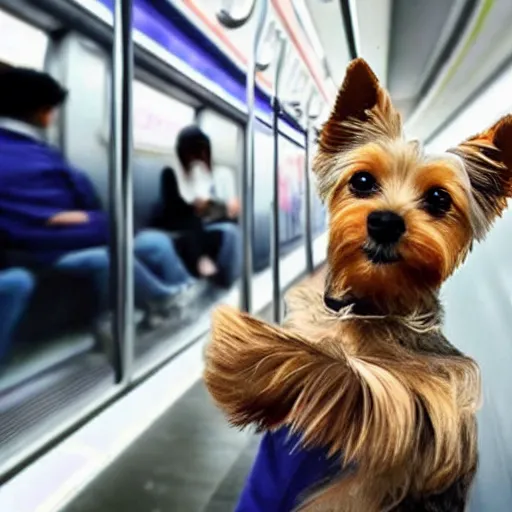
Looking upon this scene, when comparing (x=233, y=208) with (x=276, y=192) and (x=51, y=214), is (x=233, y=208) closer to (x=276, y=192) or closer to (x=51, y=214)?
(x=276, y=192)

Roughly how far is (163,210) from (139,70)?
30cm

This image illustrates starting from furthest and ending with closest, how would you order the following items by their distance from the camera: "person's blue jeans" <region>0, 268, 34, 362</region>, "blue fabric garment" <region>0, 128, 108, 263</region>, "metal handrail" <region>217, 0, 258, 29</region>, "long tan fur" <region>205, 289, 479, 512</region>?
1. "person's blue jeans" <region>0, 268, 34, 362</region>
2. "blue fabric garment" <region>0, 128, 108, 263</region>
3. "metal handrail" <region>217, 0, 258, 29</region>
4. "long tan fur" <region>205, 289, 479, 512</region>

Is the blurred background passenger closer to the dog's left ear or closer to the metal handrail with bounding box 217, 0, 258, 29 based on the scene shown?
the metal handrail with bounding box 217, 0, 258, 29

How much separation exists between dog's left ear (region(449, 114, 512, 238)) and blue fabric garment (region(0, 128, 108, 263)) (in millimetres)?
844

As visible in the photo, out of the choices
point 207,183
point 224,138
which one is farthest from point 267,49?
point 207,183

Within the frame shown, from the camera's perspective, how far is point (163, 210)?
142cm

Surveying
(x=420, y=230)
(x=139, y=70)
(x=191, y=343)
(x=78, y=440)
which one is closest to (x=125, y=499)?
(x=78, y=440)

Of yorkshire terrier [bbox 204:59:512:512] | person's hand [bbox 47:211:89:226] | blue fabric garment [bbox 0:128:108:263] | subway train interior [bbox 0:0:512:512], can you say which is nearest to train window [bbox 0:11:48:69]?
subway train interior [bbox 0:0:512:512]

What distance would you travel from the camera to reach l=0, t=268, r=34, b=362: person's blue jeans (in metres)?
1.34

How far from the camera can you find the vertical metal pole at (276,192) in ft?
3.47

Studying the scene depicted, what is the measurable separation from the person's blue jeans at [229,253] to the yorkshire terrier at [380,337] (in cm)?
56

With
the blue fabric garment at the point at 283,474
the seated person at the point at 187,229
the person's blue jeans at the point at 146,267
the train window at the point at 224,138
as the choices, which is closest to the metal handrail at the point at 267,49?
the train window at the point at 224,138

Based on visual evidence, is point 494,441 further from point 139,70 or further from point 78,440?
point 139,70

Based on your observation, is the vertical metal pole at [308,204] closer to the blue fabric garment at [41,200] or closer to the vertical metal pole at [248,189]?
the vertical metal pole at [248,189]
